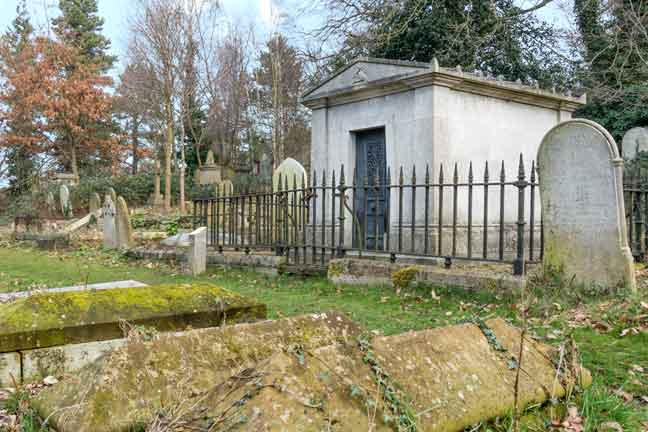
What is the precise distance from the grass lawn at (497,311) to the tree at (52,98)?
20980 mm

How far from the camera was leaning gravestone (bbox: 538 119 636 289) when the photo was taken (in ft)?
18.0

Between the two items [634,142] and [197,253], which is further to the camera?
[634,142]

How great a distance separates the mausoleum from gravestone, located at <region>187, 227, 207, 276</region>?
239 cm

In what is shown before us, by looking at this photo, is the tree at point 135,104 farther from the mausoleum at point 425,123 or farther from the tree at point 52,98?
the mausoleum at point 425,123

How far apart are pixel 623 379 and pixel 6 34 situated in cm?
3676

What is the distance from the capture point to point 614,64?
48.8ft

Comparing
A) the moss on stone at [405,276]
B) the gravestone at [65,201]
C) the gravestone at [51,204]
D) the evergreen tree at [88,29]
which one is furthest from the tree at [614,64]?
the evergreen tree at [88,29]

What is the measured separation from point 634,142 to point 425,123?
945 cm

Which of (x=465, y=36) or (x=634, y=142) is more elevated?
(x=465, y=36)

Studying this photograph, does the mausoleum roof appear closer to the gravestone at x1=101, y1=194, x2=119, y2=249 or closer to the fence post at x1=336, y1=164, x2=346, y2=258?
the fence post at x1=336, y1=164, x2=346, y2=258

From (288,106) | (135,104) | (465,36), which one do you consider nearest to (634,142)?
(465,36)

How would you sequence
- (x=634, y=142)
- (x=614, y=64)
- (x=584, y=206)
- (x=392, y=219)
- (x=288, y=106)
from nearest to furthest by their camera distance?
(x=584, y=206) → (x=392, y=219) → (x=634, y=142) → (x=614, y=64) → (x=288, y=106)

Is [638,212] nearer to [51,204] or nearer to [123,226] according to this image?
[123,226]

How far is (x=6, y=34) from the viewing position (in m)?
31.4
